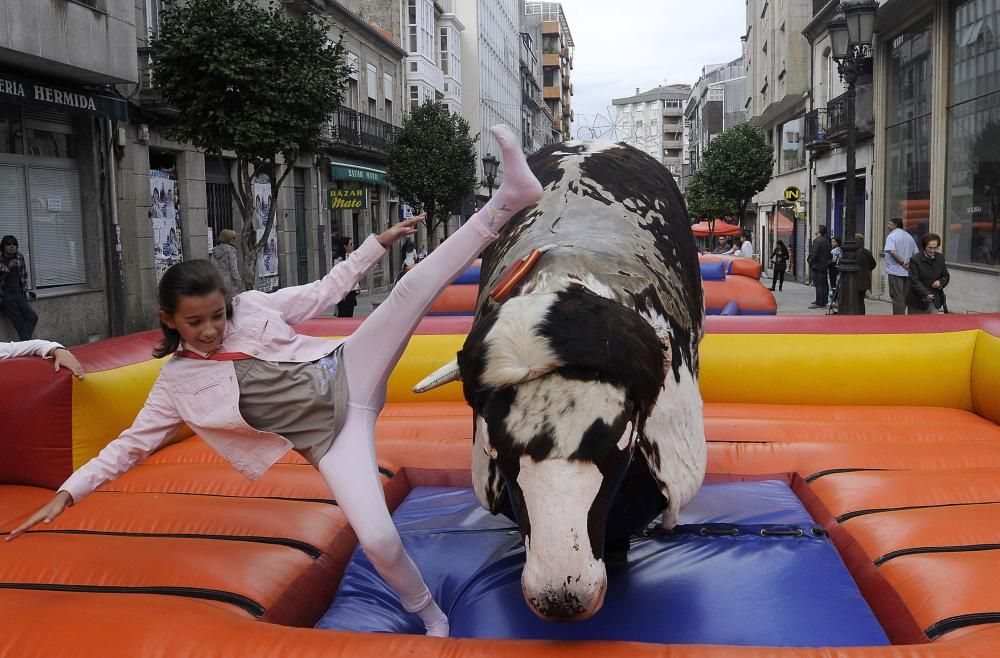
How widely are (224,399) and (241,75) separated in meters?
11.1

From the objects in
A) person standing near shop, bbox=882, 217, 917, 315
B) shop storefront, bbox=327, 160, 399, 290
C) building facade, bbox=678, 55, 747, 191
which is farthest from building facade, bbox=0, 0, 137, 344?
building facade, bbox=678, 55, 747, 191

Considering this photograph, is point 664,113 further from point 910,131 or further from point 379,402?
point 379,402

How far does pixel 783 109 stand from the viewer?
32.4 meters

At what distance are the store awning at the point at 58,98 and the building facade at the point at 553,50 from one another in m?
74.5

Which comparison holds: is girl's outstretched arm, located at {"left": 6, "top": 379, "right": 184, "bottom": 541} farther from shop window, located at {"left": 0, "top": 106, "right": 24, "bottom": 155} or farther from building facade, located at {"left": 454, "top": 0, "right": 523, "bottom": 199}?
building facade, located at {"left": 454, "top": 0, "right": 523, "bottom": 199}

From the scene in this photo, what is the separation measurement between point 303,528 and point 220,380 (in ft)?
2.92

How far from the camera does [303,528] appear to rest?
3.54 m

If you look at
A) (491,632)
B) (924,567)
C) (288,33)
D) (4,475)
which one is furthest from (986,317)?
(288,33)

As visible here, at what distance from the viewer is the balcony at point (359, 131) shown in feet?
82.8

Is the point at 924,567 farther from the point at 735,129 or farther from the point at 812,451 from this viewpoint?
the point at 735,129

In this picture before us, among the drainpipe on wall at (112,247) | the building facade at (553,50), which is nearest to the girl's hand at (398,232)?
the drainpipe on wall at (112,247)

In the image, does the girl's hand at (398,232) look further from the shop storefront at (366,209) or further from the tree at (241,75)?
the shop storefront at (366,209)

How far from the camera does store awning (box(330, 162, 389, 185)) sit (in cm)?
2545

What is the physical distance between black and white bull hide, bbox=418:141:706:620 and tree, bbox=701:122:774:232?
30746 mm
